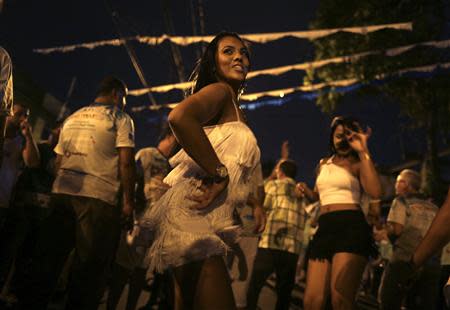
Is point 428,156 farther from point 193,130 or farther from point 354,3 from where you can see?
point 193,130

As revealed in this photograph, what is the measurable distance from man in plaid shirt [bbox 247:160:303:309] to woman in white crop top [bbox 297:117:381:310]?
219 cm

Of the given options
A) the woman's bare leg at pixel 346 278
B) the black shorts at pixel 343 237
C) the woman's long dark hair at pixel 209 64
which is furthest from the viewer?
the black shorts at pixel 343 237

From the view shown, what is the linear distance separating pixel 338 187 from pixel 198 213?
2517 millimetres

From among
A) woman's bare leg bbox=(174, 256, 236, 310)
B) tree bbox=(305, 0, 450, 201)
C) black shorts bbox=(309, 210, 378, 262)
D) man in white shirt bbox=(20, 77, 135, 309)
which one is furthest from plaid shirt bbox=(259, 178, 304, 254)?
tree bbox=(305, 0, 450, 201)

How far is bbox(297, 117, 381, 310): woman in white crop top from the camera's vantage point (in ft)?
12.4

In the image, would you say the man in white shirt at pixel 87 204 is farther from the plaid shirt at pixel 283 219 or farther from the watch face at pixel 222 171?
the plaid shirt at pixel 283 219

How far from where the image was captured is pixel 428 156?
14.1 metres

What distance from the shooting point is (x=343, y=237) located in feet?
12.7

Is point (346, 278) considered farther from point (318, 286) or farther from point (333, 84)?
point (333, 84)

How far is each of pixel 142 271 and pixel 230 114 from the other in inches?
134

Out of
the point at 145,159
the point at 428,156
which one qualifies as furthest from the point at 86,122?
the point at 428,156

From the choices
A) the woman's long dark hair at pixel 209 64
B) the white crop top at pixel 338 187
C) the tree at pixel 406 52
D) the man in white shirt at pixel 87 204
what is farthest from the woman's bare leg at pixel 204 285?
the tree at pixel 406 52

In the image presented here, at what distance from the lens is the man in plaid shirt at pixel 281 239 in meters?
6.24

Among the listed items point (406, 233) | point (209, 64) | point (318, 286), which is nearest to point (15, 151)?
point (209, 64)
